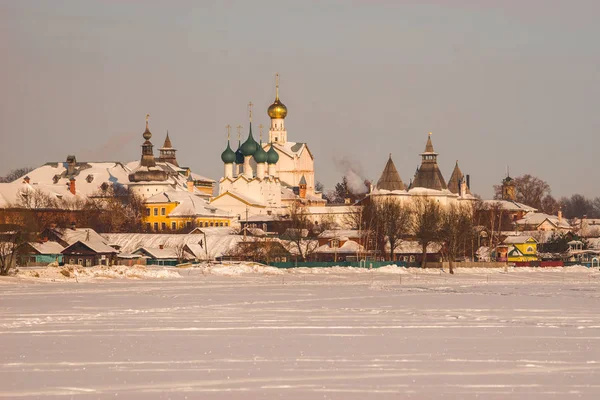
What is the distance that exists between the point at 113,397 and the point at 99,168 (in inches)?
4690

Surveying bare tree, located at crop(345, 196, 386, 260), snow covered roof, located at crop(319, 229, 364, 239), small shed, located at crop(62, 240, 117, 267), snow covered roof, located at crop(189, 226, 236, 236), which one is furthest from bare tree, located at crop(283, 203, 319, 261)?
small shed, located at crop(62, 240, 117, 267)

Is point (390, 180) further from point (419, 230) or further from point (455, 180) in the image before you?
point (419, 230)

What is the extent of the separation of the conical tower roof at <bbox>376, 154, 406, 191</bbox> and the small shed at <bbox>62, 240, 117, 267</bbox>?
52.9 m

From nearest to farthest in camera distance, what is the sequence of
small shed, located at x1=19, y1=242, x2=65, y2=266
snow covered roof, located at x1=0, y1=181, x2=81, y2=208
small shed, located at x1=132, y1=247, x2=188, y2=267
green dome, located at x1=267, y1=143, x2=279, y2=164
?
small shed, located at x1=19, y1=242, x2=65, y2=266
small shed, located at x1=132, y1=247, x2=188, y2=267
snow covered roof, located at x1=0, y1=181, x2=81, y2=208
green dome, located at x1=267, y1=143, x2=279, y2=164

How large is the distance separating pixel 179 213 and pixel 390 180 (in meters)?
23.8

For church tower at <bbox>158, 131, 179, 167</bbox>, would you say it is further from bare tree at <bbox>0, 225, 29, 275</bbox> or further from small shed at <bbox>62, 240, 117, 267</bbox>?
bare tree at <bbox>0, 225, 29, 275</bbox>

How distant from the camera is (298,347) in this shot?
65.2 feet

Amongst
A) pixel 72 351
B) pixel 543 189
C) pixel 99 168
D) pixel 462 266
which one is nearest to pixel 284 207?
pixel 99 168

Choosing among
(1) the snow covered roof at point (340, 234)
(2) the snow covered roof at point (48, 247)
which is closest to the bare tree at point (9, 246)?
(2) the snow covered roof at point (48, 247)

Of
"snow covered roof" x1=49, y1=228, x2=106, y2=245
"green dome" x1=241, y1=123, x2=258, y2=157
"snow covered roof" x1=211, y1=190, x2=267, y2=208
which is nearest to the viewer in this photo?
"snow covered roof" x1=49, y1=228, x2=106, y2=245

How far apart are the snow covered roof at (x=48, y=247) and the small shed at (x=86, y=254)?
Result: 81cm

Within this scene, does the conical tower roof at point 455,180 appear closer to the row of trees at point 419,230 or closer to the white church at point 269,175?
the white church at point 269,175

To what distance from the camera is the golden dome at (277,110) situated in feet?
444

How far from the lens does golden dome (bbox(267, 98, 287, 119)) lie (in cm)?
13538
